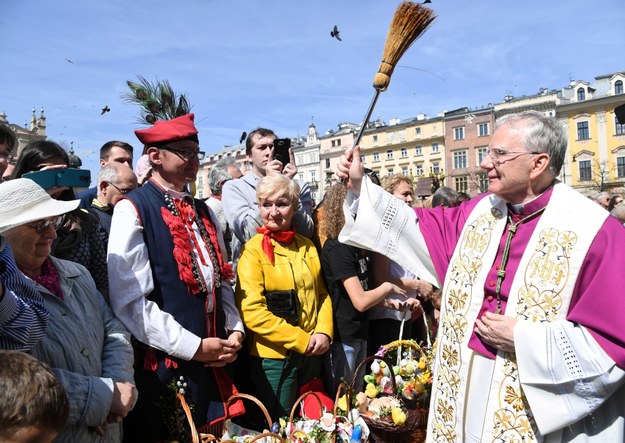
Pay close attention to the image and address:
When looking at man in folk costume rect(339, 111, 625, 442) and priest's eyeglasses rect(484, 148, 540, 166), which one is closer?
man in folk costume rect(339, 111, 625, 442)

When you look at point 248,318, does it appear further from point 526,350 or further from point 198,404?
point 526,350

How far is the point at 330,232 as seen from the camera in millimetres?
3957

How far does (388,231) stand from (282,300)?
86cm

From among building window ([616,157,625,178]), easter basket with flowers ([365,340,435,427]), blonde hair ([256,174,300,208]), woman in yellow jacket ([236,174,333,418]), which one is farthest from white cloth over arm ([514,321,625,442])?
building window ([616,157,625,178])

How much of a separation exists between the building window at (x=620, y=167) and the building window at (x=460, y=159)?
18072mm

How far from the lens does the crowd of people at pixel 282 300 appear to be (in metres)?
2.12

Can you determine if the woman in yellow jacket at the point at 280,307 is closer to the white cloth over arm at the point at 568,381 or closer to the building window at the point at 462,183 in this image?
the white cloth over arm at the point at 568,381

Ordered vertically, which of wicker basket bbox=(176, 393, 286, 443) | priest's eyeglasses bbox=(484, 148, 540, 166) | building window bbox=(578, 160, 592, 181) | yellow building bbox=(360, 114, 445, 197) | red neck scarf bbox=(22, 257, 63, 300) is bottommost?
wicker basket bbox=(176, 393, 286, 443)

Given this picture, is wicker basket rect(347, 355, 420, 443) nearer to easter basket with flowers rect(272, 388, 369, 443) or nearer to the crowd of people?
easter basket with flowers rect(272, 388, 369, 443)

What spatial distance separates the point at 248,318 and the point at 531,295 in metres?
1.72

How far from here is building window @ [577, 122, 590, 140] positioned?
5050 centimetres

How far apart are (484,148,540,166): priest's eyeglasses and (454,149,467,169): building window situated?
6413 cm

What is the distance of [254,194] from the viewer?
4.31 metres

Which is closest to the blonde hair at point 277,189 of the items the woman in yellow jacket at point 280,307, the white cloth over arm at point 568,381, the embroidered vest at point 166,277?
the woman in yellow jacket at point 280,307
